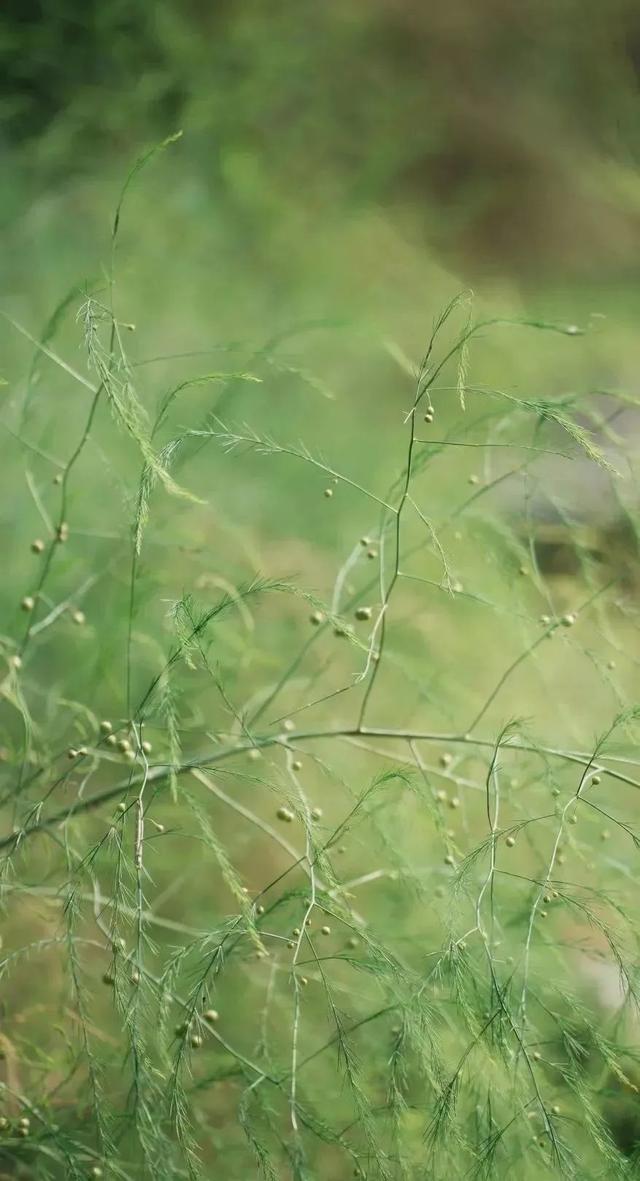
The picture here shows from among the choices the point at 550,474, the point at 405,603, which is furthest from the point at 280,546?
the point at 550,474

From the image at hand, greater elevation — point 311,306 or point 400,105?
point 400,105

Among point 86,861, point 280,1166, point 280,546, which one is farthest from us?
point 280,546

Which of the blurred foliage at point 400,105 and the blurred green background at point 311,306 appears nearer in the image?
the blurred green background at point 311,306

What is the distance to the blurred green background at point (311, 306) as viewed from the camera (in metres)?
0.81

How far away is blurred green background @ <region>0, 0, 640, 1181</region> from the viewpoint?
0.81 meters

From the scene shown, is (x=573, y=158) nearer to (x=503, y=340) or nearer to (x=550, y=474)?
(x=503, y=340)

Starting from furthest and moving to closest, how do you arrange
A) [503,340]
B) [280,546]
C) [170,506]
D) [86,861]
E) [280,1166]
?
[503,340] → [280,546] → [170,506] → [280,1166] → [86,861]

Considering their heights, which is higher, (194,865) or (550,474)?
(550,474)

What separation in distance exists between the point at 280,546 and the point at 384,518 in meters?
0.34

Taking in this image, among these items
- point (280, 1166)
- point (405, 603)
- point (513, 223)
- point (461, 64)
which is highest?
point (461, 64)

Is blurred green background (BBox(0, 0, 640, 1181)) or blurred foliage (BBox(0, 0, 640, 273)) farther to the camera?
blurred foliage (BBox(0, 0, 640, 273))

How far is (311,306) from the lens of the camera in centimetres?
98

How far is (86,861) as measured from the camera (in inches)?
19.4

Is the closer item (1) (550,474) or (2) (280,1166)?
(2) (280,1166)
